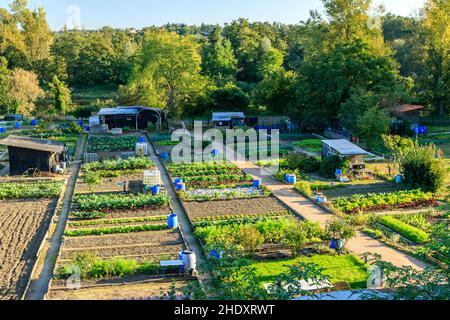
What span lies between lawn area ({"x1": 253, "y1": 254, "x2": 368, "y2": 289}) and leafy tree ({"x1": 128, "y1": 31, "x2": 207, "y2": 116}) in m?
28.9

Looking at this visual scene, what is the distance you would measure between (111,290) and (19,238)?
5.14 metres

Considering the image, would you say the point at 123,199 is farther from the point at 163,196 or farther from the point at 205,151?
the point at 205,151

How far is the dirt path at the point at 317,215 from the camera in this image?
1450 cm

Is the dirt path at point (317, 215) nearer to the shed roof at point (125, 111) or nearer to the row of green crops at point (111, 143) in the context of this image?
the row of green crops at point (111, 143)

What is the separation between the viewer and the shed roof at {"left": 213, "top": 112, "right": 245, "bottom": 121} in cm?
3964

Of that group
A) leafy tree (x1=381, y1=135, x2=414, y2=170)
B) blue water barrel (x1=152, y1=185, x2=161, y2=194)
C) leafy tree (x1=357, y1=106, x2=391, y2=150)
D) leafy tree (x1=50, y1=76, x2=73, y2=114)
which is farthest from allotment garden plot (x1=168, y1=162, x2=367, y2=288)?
leafy tree (x1=50, y1=76, x2=73, y2=114)

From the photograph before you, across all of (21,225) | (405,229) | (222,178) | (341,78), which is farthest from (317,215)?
(341,78)

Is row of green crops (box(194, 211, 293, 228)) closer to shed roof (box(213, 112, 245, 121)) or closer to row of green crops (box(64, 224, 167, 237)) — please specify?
row of green crops (box(64, 224, 167, 237))

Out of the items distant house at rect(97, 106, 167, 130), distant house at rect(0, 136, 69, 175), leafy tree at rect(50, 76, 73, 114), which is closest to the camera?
distant house at rect(0, 136, 69, 175)

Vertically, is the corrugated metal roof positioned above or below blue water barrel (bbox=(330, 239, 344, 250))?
above

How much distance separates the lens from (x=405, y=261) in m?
14.4

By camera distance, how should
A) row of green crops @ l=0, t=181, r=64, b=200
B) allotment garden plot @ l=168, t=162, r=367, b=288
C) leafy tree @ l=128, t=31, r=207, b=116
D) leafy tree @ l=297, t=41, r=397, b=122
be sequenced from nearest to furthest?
allotment garden plot @ l=168, t=162, r=367, b=288
row of green crops @ l=0, t=181, r=64, b=200
leafy tree @ l=297, t=41, r=397, b=122
leafy tree @ l=128, t=31, r=207, b=116

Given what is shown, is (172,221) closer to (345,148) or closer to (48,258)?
(48,258)

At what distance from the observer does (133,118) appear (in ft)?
128
